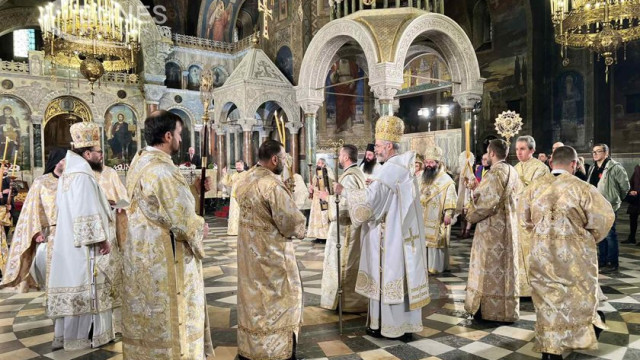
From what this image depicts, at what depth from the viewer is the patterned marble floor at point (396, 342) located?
361 centimetres

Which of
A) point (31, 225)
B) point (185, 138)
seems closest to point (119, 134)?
point (185, 138)

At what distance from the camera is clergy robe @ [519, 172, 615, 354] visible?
332cm

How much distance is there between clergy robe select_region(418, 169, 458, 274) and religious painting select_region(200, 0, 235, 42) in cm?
1746

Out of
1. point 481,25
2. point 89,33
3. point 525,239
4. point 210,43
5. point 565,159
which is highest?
point 210,43

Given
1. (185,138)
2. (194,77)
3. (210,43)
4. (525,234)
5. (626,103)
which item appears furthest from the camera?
(210,43)

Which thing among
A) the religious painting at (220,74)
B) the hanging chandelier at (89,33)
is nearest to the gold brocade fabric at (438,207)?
the hanging chandelier at (89,33)

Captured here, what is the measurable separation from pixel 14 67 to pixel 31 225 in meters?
15.0

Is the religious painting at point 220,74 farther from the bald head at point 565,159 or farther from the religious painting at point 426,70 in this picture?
the bald head at point 565,159

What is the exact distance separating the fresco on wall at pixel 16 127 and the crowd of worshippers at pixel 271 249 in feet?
46.5

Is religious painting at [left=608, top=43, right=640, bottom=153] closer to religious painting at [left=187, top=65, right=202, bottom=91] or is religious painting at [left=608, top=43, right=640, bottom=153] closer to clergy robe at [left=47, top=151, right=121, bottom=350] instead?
clergy robe at [left=47, top=151, right=121, bottom=350]

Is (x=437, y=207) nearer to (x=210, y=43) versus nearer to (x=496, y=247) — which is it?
(x=496, y=247)

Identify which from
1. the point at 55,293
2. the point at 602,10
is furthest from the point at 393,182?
the point at 602,10

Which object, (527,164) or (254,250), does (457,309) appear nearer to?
(527,164)

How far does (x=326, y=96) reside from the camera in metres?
16.2
